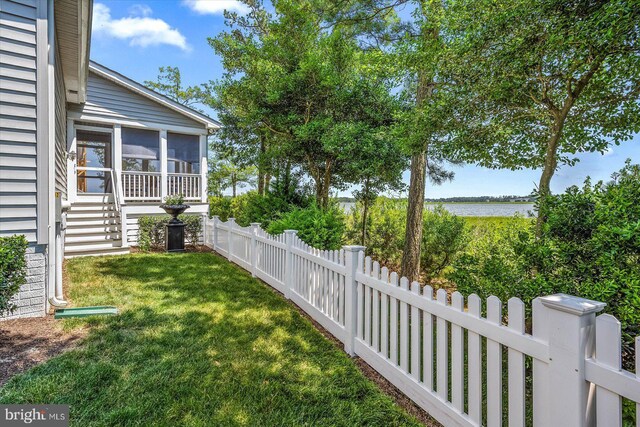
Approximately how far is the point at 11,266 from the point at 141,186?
7.02 metres

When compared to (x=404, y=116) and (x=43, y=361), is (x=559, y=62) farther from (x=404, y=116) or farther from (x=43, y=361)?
(x=43, y=361)

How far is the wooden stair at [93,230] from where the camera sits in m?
7.86

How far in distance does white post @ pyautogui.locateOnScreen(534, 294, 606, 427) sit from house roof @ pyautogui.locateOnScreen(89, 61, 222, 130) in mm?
10713

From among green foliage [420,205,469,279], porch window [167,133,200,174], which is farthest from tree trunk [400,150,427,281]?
porch window [167,133,200,174]

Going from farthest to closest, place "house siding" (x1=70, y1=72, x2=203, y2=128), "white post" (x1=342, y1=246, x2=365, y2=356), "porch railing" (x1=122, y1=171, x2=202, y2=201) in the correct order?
1. "porch railing" (x1=122, y1=171, x2=202, y2=201)
2. "house siding" (x1=70, y1=72, x2=203, y2=128)
3. "white post" (x1=342, y1=246, x2=365, y2=356)

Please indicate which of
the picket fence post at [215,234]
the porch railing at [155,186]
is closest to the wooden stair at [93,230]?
the porch railing at [155,186]

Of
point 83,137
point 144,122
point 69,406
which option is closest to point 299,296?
point 69,406

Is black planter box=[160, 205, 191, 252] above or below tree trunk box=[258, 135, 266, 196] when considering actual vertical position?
below

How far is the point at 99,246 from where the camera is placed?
8070 millimetres

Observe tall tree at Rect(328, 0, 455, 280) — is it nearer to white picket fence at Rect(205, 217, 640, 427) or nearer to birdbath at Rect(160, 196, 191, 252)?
white picket fence at Rect(205, 217, 640, 427)

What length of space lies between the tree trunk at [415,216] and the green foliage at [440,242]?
3.25 ft

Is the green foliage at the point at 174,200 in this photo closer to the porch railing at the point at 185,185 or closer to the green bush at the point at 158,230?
the porch railing at the point at 185,185

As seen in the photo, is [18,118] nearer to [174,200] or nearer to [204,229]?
[174,200]

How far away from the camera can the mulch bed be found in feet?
9.39
